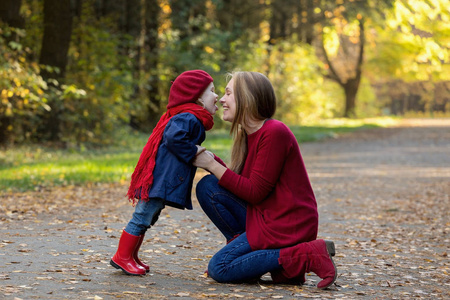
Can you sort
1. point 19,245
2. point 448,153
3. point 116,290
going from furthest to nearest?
1. point 448,153
2. point 19,245
3. point 116,290

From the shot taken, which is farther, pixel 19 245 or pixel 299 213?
pixel 19 245

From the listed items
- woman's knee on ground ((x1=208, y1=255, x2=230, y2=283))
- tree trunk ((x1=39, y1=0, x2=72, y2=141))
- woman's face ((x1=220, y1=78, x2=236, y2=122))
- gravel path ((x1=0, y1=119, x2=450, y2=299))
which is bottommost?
gravel path ((x1=0, y1=119, x2=450, y2=299))

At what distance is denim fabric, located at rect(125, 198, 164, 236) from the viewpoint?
15.5ft

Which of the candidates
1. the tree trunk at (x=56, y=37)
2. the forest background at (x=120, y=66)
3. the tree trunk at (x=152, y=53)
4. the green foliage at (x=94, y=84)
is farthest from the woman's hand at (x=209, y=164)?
the tree trunk at (x=152, y=53)

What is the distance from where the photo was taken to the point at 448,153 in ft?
69.5

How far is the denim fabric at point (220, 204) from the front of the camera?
4957mm

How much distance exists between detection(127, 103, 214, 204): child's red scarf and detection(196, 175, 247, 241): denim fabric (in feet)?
1.36

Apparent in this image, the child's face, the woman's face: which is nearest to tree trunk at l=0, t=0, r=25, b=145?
the child's face

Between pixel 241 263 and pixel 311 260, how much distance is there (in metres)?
0.47

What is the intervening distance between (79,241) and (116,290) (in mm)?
2002

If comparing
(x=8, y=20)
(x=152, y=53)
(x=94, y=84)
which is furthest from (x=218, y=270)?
(x=152, y=53)

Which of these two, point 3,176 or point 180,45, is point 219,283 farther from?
point 180,45

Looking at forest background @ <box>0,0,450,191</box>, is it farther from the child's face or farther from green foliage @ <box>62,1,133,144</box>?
the child's face

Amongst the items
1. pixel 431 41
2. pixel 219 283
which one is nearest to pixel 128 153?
pixel 219 283
